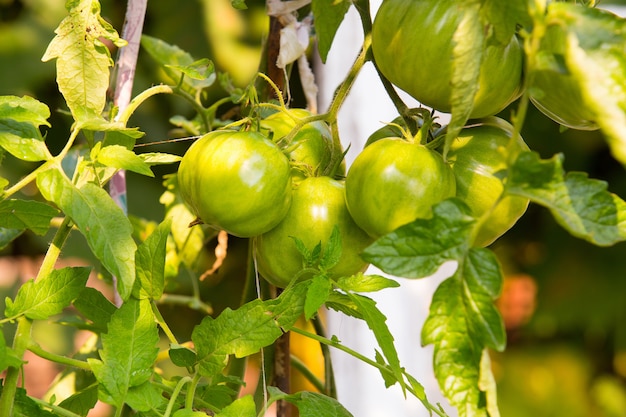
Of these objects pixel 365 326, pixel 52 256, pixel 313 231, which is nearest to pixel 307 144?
pixel 313 231

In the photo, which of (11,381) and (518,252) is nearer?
(11,381)

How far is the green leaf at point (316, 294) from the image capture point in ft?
1.14

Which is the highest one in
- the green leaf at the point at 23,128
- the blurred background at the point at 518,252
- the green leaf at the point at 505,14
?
the green leaf at the point at 505,14

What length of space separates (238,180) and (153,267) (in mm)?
68

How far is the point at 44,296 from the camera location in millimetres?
365

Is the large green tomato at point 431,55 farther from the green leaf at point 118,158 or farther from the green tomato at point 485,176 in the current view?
the green leaf at point 118,158

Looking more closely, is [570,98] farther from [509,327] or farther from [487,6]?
[509,327]

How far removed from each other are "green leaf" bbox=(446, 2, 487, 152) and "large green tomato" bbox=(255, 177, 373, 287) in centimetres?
15

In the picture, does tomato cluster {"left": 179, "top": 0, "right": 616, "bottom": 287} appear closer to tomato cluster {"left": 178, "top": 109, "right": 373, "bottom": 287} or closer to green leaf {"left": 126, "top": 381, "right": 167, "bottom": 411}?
tomato cluster {"left": 178, "top": 109, "right": 373, "bottom": 287}

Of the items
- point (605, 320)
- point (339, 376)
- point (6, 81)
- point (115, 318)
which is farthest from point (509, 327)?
point (115, 318)

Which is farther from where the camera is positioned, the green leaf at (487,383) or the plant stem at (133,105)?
the plant stem at (133,105)

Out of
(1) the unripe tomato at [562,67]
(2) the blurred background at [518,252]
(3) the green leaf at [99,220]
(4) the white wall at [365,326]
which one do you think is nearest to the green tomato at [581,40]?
(1) the unripe tomato at [562,67]

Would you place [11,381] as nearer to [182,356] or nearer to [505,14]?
[182,356]

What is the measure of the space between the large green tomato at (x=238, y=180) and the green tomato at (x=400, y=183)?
0.18ft
